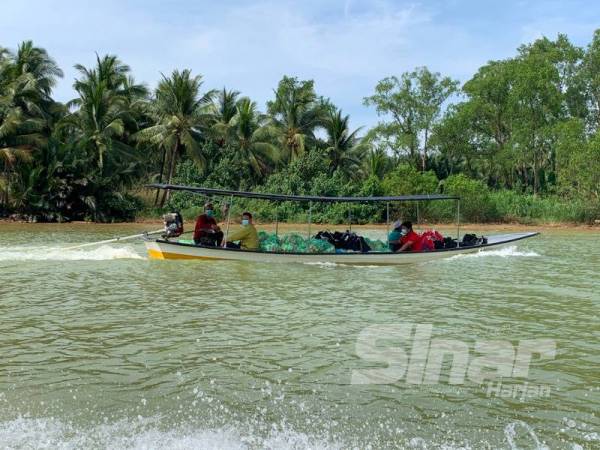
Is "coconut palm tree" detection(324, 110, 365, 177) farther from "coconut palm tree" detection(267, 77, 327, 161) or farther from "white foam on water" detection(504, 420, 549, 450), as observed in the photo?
"white foam on water" detection(504, 420, 549, 450)

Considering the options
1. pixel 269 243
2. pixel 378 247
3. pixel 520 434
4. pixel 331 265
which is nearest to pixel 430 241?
pixel 378 247

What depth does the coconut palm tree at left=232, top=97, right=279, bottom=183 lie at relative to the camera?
146ft

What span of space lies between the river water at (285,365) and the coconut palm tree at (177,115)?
29.1 m

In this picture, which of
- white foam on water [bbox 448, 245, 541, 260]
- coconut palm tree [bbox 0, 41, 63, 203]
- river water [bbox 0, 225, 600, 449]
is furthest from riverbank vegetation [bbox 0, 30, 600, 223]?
river water [bbox 0, 225, 600, 449]

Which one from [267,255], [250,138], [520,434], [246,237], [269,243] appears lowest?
[520,434]

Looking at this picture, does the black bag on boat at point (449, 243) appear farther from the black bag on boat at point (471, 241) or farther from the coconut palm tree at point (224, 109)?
the coconut palm tree at point (224, 109)

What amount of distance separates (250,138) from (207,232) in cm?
2962

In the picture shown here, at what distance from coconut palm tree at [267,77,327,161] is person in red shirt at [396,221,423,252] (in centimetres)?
2888

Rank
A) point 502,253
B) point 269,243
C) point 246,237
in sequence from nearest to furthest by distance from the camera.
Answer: point 246,237 → point 269,243 → point 502,253

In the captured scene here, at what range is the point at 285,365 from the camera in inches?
245

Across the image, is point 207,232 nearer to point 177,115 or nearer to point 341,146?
point 177,115

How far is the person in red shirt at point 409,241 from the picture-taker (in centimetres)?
1617

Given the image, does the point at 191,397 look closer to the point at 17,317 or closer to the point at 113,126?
the point at 17,317

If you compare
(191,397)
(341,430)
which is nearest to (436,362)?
(341,430)
